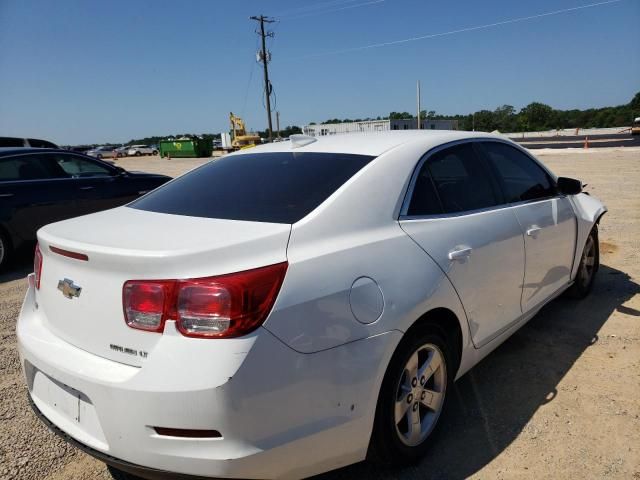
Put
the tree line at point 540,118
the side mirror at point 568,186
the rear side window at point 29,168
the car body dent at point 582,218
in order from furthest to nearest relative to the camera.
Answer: the tree line at point 540,118 → the rear side window at point 29,168 → the car body dent at point 582,218 → the side mirror at point 568,186

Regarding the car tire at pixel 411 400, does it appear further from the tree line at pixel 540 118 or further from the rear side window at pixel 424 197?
the tree line at pixel 540 118

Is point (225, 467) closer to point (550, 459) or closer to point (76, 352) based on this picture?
point (76, 352)

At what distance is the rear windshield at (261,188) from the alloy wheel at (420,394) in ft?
2.95

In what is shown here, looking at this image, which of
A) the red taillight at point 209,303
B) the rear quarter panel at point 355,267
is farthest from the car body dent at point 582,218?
the red taillight at point 209,303

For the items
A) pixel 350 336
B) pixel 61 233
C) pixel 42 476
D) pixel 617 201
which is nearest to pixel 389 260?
pixel 350 336

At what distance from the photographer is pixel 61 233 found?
7.34 feet

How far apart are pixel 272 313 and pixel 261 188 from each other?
0.95m

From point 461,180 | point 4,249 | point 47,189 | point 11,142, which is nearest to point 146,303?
point 461,180

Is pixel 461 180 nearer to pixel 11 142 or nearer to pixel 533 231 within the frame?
pixel 533 231

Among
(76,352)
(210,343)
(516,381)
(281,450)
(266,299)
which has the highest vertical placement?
(266,299)

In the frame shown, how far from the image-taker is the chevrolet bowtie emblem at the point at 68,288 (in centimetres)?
199

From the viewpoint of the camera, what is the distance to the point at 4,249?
6309mm

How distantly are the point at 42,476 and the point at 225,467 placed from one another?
1.33 m

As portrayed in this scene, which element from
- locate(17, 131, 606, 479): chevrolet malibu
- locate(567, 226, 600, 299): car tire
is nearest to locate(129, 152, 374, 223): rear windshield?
locate(17, 131, 606, 479): chevrolet malibu
